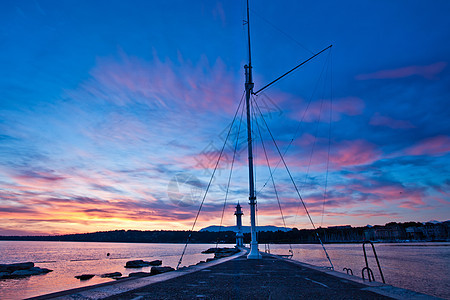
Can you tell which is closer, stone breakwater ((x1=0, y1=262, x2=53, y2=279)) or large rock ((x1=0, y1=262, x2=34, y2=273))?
stone breakwater ((x1=0, y1=262, x2=53, y2=279))

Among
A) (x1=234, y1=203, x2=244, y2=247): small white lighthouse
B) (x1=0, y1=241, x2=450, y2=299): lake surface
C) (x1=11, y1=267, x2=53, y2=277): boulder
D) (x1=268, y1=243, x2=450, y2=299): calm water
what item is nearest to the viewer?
(x1=268, y1=243, x2=450, y2=299): calm water

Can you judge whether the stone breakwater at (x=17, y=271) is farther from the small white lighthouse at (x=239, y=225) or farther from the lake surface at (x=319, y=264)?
Answer: the small white lighthouse at (x=239, y=225)

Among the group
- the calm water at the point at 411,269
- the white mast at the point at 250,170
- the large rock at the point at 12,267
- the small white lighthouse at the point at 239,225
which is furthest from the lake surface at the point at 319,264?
the white mast at the point at 250,170

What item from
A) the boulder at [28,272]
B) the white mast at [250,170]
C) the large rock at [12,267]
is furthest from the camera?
the large rock at [12,267]

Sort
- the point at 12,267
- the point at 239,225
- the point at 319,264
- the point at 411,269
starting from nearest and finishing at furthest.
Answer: the point at 12,267, the point at 411,269, the point at 319,264, the point at 239,225

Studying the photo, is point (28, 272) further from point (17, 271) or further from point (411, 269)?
point (411, 269)

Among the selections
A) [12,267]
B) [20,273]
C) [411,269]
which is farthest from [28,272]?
[411,269]

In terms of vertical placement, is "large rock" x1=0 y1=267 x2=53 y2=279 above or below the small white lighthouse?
below

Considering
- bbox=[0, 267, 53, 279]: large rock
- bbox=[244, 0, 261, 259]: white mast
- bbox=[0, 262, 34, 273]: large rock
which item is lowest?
bbox=[0, 267, 53, 279]: large rock

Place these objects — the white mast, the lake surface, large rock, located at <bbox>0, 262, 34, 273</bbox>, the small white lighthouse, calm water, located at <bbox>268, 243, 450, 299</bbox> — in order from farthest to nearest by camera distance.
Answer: the small white lighthouse → large rock, located at <bbox>0, 262, 34, 273</bbox> → the lake surface → calm water, located at <bbox>268, 243, 450, 299</bbox> → the white mast

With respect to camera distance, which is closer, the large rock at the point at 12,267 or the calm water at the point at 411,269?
the calm water at the point at 411,269

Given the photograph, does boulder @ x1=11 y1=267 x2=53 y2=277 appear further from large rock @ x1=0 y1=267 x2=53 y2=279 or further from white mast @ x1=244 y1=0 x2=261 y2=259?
white mast @ x1=244 y1=0 x2=261 y2=259

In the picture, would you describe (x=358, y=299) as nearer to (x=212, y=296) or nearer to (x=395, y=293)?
(x=395, y=293)

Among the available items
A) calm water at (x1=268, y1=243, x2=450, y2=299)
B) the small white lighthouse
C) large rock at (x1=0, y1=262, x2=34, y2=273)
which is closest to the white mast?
calm water at (x1=268, y1=243, x2=450, y2=299)
